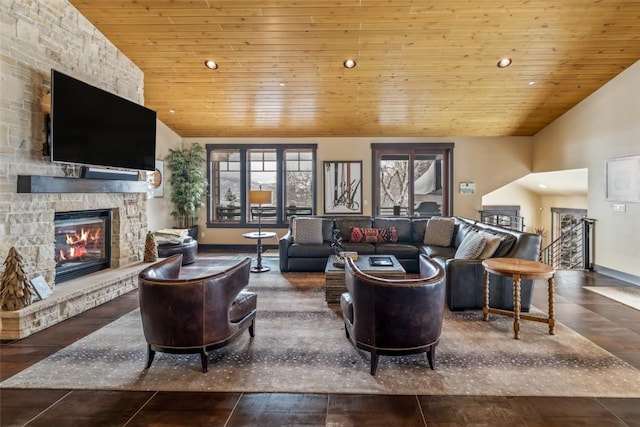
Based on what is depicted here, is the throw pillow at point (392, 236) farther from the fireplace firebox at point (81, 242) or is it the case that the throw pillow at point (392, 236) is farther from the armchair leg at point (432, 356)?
the fireplace firebox at point (81, 242)

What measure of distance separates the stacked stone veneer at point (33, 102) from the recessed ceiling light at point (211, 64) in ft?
4.49

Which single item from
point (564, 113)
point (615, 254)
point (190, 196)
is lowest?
point (615, 254)

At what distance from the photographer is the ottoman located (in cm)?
603

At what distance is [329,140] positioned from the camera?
805cm

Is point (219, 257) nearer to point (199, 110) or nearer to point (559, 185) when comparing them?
point (199, 110)

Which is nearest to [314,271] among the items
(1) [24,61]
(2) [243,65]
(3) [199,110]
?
(2) [243,65]

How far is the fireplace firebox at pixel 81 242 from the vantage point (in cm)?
406

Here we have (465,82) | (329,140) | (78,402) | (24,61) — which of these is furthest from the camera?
(329,140)

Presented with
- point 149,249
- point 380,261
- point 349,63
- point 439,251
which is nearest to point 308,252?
point 380,261

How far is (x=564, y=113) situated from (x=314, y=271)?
18.3ft

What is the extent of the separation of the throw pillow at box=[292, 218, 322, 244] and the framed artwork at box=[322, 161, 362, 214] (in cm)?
196

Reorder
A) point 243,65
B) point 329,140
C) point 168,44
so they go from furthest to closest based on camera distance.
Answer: point 329,140 < point 243,65 < point 168,44

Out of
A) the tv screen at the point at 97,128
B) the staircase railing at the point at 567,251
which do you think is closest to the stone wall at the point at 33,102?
the tv screen at the point at 97,128

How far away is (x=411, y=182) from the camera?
8086 millimetres
